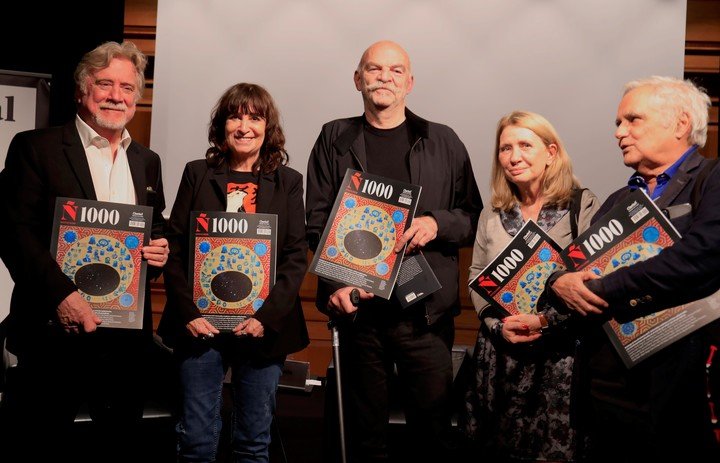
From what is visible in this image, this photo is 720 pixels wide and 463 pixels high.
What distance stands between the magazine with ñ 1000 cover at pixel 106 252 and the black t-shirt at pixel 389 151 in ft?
2.97

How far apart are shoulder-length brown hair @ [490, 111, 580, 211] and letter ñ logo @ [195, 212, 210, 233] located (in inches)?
42.0

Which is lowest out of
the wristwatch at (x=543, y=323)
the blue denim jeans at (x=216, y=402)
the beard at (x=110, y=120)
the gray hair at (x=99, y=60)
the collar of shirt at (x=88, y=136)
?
the blue denim jeans at (x=216, y=402)

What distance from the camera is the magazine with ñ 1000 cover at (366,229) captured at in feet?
9.05

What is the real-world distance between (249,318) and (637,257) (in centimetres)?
129

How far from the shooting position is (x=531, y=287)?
2643 mm

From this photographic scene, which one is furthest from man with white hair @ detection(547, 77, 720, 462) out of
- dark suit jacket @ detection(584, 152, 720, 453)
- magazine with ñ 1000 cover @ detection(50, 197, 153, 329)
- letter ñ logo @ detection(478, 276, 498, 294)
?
magazine with ñ 1000 cover @ detection(50, 197, 153, 329)

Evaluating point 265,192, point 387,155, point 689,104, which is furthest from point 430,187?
point 689,104

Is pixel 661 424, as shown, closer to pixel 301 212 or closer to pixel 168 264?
pixel 301 212

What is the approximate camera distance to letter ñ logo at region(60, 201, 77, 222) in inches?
100

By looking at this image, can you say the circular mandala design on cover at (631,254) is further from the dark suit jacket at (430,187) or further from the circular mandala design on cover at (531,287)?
the dark suit jacket at (430,187)

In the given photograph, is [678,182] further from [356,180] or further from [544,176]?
[356,180]

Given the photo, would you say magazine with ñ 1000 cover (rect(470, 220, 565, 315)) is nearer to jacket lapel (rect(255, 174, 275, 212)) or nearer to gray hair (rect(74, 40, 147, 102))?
jacket lapel (rect(255, 174, 275, 212))

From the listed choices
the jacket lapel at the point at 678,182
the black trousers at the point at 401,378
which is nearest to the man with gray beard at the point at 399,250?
the black trousers at the point at 401,378

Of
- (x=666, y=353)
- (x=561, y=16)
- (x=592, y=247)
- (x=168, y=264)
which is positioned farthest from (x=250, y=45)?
(x=666, y=353)
